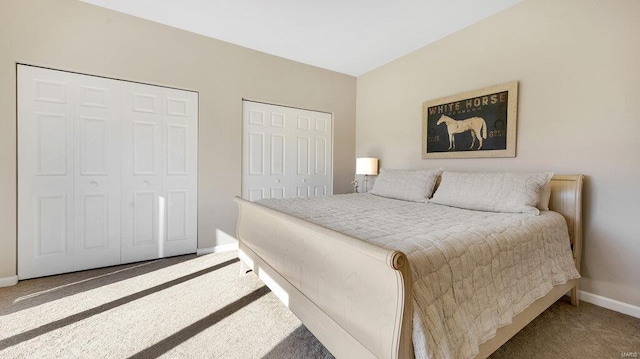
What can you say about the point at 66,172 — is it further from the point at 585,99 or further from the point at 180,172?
Result: the point at 585,99

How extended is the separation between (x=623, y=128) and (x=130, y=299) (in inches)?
153

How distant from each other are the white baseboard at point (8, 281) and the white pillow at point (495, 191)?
3852mm

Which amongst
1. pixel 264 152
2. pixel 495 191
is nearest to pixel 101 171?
pixel 264 152

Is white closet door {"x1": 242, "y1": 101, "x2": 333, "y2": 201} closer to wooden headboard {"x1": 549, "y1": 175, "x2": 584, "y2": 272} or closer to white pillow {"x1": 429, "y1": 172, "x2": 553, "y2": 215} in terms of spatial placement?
white pillow {"x1": 429, "y1": 172, "x2": 553, "y2": 215}

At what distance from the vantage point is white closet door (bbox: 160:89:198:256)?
2.98m

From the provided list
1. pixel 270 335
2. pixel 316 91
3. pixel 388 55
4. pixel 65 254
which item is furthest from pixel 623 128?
pixel 65 254

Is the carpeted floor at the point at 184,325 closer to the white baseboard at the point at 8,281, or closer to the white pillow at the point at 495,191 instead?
the white baseboard at the point at 8,281

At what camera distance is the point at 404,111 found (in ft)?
11.6

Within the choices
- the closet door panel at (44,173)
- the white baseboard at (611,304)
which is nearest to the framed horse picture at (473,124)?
the white baseboard at (611,304)

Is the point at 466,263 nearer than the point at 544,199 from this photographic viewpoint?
Yes

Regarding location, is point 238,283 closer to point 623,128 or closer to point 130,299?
point 130,299

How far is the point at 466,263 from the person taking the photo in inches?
45.8

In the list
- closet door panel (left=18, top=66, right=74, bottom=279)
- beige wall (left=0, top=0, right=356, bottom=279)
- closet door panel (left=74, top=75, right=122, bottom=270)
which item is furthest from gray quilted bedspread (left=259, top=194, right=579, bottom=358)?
closet door panel (left=18, top=66, right=74, bottom=279)

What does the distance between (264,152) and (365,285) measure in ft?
9.29
